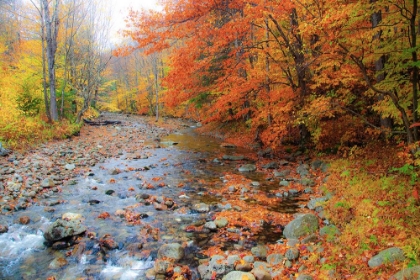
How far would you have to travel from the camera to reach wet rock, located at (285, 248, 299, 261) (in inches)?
205

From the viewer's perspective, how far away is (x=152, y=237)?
21.0ft

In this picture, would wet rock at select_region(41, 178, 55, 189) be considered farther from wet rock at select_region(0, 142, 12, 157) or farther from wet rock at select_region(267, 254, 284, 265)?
wet rock at select_region(267, 254, 284, 265)

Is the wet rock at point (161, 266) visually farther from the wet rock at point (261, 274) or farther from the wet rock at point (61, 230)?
the wet rock at point (61, 230)

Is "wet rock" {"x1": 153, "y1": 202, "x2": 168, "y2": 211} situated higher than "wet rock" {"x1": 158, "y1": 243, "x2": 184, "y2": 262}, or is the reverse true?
"wet rock" {"x1": 153, "y1": 202, "x2": 168, "y2": 211}

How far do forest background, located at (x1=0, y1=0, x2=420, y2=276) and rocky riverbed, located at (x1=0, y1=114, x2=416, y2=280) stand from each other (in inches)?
66.4

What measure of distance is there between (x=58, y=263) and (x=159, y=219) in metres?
2.60

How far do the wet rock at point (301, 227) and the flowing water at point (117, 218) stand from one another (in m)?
1.39

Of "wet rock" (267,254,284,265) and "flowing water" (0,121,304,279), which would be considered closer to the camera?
"wet rock" (267,254,284,265)

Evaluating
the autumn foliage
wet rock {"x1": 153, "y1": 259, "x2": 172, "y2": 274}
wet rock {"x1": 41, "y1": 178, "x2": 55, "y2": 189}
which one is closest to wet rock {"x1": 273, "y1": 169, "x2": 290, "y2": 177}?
the autumn foliage

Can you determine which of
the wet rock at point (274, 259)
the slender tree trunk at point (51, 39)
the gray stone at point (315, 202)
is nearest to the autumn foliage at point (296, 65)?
the gray stone at point (315, 202)

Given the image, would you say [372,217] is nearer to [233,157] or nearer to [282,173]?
[282,173]

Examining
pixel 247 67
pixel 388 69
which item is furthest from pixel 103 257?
pixel 247 67

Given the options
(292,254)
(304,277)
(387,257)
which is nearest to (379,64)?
(387,257)

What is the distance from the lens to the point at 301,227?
6.20 m
